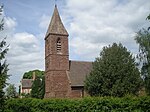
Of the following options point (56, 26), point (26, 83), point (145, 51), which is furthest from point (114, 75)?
point (26, 83)

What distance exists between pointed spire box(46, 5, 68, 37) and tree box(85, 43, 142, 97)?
1390 cm

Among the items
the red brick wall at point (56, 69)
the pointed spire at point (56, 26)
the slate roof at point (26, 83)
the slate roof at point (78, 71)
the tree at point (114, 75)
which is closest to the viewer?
the tree at point (114, 75)

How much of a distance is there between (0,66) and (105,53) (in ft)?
81.7

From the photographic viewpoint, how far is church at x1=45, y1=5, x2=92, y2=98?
151 feet

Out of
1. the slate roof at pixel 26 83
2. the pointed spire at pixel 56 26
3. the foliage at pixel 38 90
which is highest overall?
the pointed spire at pixel 56 26

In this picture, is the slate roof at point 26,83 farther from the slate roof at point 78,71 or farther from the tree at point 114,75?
the tree at point 114,75

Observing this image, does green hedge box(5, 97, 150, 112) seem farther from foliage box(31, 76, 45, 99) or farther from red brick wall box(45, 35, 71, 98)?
foliage box(31, 76, 45, 99)

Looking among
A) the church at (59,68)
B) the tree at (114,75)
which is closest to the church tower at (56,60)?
the church at (59,68)

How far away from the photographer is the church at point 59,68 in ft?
151

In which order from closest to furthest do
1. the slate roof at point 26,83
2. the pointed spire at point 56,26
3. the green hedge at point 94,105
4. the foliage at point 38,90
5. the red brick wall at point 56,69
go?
the green hedge at point 94,105, the red brick wall at point 56,69, the pointed spire at point 56,26, the foliage at point 38,90, the slate roof at point 26,83

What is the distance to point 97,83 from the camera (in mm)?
35719

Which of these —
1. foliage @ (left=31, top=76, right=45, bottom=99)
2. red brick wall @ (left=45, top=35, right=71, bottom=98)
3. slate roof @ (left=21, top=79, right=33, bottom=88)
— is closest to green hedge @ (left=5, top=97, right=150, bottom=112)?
red brick wall @ (left=45, top=35, right=71, bottom=98)

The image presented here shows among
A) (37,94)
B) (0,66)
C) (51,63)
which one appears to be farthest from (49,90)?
(0,66)

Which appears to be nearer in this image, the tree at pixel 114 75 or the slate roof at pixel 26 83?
the tree at pixel 114 75
